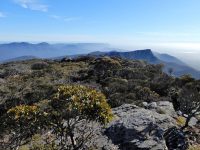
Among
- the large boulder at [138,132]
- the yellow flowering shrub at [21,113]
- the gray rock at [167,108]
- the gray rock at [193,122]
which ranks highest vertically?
the yellow flowering shrub at [21,113]

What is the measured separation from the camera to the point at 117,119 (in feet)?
81.2

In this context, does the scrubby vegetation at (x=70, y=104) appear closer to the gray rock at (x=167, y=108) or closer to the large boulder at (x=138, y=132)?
the gray rock at (x=167, y=108)

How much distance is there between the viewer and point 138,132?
22734 millimetres

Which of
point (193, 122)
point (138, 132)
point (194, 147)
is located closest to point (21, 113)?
point (138, 132)

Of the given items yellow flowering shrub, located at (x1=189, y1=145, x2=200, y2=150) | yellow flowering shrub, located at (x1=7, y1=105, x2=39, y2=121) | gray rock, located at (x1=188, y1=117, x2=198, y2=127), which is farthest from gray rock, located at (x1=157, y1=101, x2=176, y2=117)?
yellow flowering shrub, located at (x1=7, y1=105, x2=39, y2=121)

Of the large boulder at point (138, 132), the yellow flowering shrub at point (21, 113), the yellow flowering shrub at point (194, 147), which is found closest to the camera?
the yellow flowering shrub at point (21, 113)

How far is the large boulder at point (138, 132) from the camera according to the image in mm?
22227

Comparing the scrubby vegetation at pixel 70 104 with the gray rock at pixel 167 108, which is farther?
the gray rock at pixel 167 108

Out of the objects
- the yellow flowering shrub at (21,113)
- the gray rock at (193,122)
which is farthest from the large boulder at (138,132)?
the gray rock at (193,122)

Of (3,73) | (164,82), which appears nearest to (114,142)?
(164,82)

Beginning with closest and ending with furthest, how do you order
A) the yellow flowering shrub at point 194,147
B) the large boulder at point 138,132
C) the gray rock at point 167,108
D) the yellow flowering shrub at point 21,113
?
the yellow flowering shrub at point 21,113 → the large boulder at point 138,132 → the yellow flowering shrub at point 194,147 → the gray rock at point 167,108

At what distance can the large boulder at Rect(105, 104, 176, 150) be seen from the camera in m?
22.2

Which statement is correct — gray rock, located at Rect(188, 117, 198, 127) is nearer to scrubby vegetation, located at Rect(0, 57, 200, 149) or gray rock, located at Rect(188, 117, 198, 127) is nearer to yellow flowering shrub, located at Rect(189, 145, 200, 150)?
scrubby vegetation, located at Rect(0, 57, 200, 149)

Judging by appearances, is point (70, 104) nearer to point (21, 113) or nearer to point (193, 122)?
point (21, 113)
